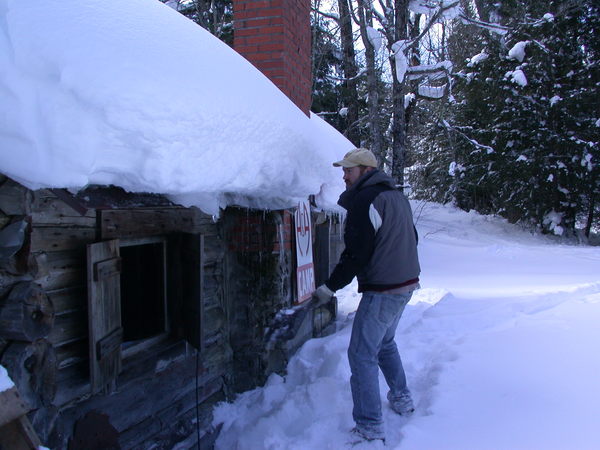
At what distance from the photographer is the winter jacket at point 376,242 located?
297 centimetres

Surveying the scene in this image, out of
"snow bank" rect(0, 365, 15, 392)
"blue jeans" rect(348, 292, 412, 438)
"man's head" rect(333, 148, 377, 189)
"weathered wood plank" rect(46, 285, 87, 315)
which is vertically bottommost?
"blue jeans" rect(348, 292, 412, 438)

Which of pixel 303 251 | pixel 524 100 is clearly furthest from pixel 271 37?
pixel 524 100

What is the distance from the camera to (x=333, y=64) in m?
16.6

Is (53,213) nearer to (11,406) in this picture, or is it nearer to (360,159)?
(11,406)

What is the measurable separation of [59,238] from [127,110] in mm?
949

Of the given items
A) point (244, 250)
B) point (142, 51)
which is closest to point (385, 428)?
point (244, 250)

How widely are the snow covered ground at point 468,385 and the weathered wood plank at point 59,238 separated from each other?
75.4 inches

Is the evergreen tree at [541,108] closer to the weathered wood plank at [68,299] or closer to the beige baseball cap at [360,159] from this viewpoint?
the beige baseball cap at [360,159]

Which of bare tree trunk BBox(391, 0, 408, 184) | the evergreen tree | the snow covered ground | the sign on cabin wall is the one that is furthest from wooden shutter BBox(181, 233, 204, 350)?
the evergreen tree

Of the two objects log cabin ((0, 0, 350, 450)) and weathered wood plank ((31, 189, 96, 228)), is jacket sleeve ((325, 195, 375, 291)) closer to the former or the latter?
log cabin ((0, 0, 350, 450))

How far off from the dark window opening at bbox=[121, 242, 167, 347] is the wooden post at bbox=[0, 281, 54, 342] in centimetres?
181

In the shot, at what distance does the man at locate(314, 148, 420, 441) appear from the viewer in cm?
298

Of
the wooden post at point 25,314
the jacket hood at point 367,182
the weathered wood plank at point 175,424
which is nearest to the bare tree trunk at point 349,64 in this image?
the jacket hood at point 367,182

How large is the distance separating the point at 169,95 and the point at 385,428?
247 cm
